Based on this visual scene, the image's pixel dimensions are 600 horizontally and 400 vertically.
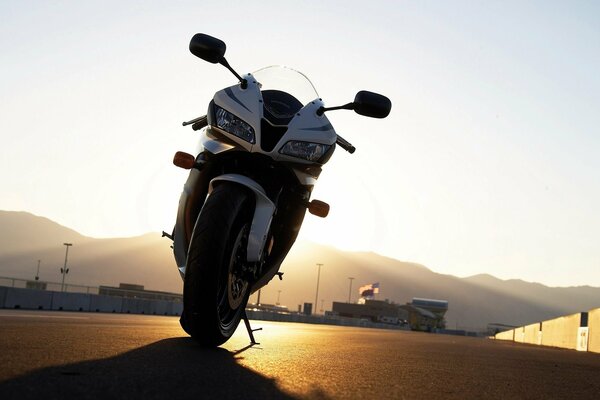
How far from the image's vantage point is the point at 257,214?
18.5ft

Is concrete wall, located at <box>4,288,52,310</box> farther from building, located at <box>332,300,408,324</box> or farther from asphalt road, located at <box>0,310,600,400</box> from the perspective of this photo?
building, located at <box>332,300,408,324</box>

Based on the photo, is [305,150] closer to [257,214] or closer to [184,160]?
[257,214]

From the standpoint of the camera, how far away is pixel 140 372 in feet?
12.8

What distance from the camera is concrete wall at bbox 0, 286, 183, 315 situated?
25891 mm

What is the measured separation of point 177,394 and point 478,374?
3574 millimetres

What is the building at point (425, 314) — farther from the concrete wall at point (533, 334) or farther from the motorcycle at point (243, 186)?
the motorcycle at point (243, 186)

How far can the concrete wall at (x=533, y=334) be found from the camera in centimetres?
2952

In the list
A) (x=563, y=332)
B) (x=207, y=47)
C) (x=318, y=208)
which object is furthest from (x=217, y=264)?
(x=563, y=332)

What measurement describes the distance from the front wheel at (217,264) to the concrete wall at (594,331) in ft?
50.0

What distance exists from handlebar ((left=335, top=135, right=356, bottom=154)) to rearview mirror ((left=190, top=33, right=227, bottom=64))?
1.53 m

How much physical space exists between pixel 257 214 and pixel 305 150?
74 cm

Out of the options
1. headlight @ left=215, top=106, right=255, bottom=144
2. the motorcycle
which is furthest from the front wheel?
headlight @ left=215, top=106, right=255, bottom=144

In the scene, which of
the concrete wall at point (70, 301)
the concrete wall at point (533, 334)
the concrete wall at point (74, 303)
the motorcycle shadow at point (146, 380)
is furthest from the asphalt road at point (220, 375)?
the concrete wall at point (533, 334)

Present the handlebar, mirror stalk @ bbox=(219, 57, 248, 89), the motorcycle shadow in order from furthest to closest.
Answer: the handlebar < mirror stalk @ bbox=(219, 57, 248, 89) < the motorcycle shadow
